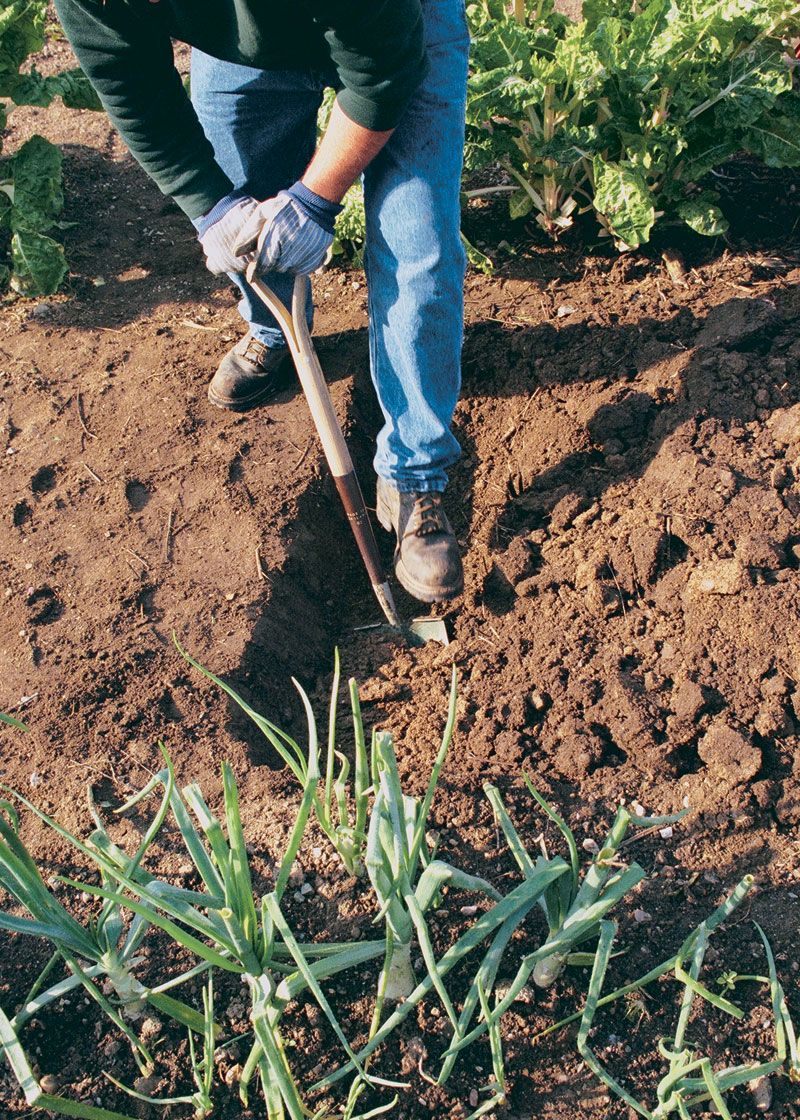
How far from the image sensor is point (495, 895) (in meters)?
1.84

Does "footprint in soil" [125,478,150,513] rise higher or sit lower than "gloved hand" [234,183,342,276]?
lower

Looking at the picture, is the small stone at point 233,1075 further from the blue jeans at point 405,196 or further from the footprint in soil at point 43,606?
the blue jeans at point 405,196

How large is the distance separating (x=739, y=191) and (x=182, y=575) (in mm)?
2467

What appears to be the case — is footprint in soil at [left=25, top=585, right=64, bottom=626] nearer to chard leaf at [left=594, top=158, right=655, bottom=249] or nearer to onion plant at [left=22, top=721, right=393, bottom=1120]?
onion plant at [left=22, top=721, right=393, bottom=1120]

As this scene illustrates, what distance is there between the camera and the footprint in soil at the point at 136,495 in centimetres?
296

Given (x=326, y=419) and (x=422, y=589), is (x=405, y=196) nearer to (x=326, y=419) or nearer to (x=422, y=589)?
(x=326, y=419)

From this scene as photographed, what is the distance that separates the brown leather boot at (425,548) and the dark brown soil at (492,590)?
0.37ft

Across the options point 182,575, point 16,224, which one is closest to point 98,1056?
point 182,575

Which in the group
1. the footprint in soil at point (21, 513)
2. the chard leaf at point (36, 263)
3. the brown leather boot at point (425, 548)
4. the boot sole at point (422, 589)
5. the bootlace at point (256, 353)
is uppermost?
the chard leaf at point (36, 263)

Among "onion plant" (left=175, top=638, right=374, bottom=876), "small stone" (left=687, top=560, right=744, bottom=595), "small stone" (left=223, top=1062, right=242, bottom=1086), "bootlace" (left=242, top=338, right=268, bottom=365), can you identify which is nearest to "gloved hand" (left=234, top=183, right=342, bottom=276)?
"bootlace" (left=242, top=338, right=268, bottom=365)

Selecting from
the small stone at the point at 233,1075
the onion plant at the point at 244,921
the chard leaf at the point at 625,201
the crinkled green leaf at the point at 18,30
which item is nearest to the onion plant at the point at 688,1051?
the onion plant at the point at 244,921

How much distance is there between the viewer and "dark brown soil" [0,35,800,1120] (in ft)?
6.63

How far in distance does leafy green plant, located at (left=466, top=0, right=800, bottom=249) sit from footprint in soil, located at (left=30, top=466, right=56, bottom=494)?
1648mm

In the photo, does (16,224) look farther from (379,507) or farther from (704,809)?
(704,809)
